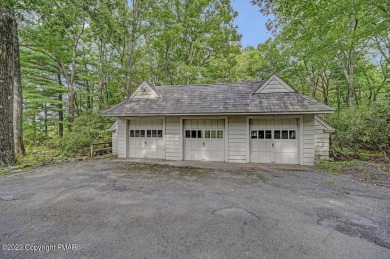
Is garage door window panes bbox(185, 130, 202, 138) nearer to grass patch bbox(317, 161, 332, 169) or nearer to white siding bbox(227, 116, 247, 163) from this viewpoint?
white siding bbox(227, 116, 247, 163)

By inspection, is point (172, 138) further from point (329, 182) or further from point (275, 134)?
point (329, 182)

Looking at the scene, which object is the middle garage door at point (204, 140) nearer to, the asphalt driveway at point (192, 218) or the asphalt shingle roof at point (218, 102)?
the asphalt shingle roof at point (218, 102)

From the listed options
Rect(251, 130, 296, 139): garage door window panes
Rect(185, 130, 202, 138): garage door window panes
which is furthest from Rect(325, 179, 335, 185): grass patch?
Rect(185, 130, 202, 138): garage door window panes

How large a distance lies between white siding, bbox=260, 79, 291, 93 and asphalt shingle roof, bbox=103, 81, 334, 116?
216 millimetres

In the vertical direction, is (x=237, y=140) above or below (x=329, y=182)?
above

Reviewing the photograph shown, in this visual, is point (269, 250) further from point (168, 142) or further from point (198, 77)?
point (198, 77)

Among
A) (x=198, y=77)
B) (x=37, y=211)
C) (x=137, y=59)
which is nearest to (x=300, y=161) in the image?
(x=37, y=211)

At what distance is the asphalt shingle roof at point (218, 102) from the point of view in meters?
7.68

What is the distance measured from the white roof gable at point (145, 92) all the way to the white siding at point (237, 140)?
4.43 metres

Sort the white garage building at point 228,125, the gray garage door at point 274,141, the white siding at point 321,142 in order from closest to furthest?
the white garage building at point 228,125 < the gray garage door at point 274,141 < the white siding at point 321,142

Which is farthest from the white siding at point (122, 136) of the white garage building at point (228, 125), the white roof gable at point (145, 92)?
the white roof gable at point (145, 92)

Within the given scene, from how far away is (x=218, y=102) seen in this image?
8805 millimetres

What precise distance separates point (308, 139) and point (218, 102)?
4216mm

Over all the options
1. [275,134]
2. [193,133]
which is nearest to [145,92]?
[193,133]
